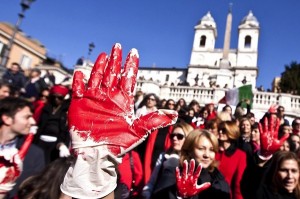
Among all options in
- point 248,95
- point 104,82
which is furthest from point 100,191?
point 248,95

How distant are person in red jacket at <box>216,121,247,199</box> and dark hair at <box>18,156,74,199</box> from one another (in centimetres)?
219

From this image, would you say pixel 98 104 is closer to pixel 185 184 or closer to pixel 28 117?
pixel 185 184

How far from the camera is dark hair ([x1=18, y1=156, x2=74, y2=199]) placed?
2105 millimetres

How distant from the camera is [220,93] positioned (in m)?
18.8

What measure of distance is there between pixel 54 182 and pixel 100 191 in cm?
95

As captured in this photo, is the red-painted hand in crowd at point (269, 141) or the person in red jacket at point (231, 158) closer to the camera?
the red-painted hand in crowd at point (269, 141)

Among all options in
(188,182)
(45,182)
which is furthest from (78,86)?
(188,182)

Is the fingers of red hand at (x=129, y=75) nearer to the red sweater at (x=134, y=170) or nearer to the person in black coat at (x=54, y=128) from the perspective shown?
the red sweater at (x=134, y=170)

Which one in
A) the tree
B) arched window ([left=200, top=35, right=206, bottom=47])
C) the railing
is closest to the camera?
the railing

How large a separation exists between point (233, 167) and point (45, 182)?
7.87ft

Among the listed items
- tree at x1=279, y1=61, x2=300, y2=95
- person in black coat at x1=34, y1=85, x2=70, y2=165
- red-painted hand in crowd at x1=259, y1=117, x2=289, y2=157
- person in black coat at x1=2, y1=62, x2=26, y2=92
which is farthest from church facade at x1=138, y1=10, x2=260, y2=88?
red-painted hand in crowd at x1=259, y1=117, x2=289, y2=157

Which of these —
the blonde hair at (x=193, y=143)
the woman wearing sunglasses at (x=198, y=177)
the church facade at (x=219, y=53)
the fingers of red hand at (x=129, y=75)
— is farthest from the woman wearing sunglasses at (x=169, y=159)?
the church facade at (x=219, y=53)

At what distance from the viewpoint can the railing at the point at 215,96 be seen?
58.4 feet

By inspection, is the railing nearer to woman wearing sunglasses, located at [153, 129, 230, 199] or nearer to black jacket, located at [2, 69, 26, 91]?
black jacket, located at [2, 69, 26, 91]
